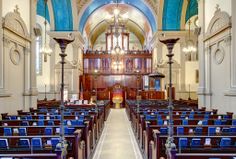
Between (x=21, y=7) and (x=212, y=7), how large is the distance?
8.26 meters

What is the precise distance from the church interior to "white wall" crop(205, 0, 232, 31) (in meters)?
0.05

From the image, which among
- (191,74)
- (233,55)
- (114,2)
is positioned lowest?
(191,74)

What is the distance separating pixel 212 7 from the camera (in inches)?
544

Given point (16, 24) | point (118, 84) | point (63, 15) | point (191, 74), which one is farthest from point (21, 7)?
point (118, 84)

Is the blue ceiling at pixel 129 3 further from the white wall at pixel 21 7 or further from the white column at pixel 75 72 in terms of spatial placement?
the white wall at pixel 21 7

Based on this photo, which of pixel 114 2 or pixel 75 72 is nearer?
pixel 75 72

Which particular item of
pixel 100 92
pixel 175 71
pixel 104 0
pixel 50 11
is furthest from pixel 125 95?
pixel 50 11

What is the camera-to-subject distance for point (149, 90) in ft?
94.9

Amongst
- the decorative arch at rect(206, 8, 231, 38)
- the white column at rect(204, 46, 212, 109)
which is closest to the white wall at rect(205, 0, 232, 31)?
the decorative arch at rect(206, 8, 231, 38)

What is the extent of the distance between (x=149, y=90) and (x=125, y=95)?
287cm

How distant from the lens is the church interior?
6.36 m

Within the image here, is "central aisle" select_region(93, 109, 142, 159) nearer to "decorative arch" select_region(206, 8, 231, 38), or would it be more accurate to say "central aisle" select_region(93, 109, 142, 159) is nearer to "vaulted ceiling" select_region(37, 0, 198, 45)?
"decorative arch" select_region(206, 8, 231, 38)

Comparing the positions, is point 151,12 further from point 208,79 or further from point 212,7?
point 208,79

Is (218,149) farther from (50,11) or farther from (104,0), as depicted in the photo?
(104,0)
